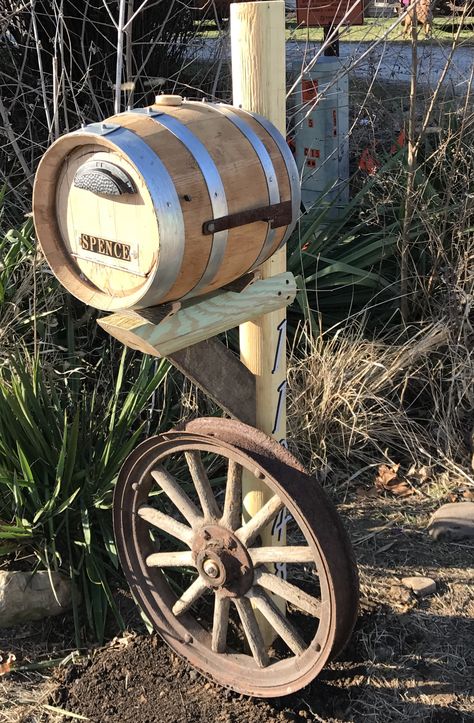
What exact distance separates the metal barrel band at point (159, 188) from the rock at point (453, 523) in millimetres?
2016

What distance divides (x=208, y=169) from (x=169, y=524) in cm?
121

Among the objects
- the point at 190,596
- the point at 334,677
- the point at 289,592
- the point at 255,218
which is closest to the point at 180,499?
the point at 190,596

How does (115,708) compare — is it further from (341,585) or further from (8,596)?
(341,585)

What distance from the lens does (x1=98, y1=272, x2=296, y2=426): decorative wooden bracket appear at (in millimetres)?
2043

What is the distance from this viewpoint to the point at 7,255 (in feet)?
12.6

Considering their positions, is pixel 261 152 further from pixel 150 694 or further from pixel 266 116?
pixel 150 694

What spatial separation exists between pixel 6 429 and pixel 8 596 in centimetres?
65

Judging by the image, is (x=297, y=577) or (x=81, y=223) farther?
(x=297, y=577)

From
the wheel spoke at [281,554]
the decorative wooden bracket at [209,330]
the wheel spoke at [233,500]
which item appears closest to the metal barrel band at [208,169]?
the decorative wooden bracket at [209,330]

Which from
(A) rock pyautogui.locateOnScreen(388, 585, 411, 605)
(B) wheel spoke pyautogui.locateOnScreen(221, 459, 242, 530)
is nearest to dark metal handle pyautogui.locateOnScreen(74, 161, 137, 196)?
(B) wheel spoke pyautogui.locateOnScreen(221, 459, 242, 530)

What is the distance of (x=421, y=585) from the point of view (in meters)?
3.00

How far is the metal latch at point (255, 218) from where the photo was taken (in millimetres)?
1870

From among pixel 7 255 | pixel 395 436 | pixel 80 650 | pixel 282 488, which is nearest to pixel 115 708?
pixel 80 650

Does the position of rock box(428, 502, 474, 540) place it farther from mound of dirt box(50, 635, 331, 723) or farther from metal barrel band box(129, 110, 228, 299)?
metal barrel band box(129, 110, 228, 299)
